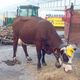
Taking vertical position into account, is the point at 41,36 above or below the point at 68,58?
above

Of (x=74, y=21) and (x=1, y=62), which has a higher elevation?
(x=74, y=21)

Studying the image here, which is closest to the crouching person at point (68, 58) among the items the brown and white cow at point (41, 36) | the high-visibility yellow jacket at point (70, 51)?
the high-visibility yellow jacket at point (70, 51)

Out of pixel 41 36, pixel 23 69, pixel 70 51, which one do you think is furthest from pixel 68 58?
pixel 23 69

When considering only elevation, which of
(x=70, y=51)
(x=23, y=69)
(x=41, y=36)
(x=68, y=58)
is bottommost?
(x=23, y=69)

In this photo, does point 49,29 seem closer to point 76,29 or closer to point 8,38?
point 76,29

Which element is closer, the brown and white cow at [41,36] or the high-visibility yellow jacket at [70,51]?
the high-visibility yellow jacket at [70,51]

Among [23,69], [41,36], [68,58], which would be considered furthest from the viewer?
[23,69]

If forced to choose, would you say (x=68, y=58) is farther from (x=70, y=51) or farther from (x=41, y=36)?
(x=41, y=36)

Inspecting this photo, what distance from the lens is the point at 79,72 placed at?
8250 mm

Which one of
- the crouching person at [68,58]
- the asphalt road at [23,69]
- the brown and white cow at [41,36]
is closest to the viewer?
the crouching person at [68,58]

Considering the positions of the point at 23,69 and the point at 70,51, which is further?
the point at 23,69

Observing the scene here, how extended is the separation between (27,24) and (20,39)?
0.68 metres

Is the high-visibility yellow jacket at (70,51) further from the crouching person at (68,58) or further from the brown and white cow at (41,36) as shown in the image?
the brown and white cow at (41,36)

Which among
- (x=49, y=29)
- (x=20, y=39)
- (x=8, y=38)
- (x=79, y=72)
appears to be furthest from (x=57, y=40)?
(x=8, y=38)
